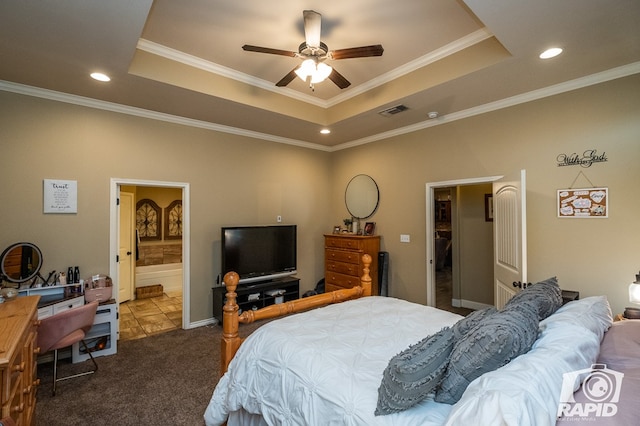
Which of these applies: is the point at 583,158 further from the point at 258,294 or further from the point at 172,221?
the point at 172,221

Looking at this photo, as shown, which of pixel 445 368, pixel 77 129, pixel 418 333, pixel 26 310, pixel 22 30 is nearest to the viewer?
pixel 445 368

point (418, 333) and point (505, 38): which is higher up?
point (505, 38)

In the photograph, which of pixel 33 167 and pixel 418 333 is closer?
pixel 418 333

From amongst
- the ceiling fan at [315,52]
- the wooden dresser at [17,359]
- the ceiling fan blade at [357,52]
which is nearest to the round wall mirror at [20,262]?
the wooden dresser at [17,359]

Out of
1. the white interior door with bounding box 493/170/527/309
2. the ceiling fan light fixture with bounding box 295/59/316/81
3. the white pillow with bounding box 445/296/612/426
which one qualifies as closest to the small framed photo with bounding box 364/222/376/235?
the white interior door with bounding box 493/170/527/309

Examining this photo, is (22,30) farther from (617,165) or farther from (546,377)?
(617,165)

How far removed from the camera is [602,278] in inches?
110

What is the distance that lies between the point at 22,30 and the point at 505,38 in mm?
3523

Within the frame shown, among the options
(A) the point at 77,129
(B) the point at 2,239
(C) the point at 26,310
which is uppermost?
(A) the point at 77,129

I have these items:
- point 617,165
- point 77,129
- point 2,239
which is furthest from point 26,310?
point 617,165

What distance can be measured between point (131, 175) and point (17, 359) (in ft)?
8.17

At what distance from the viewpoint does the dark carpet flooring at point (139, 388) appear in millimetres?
2266

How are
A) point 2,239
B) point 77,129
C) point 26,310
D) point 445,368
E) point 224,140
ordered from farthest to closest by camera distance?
point 224,140 → point 77,129 → point 2,239 → point 26,310 → point 445,368

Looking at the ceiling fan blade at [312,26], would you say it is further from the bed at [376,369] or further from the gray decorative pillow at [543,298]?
the gray decorative pillow at [543,298]
